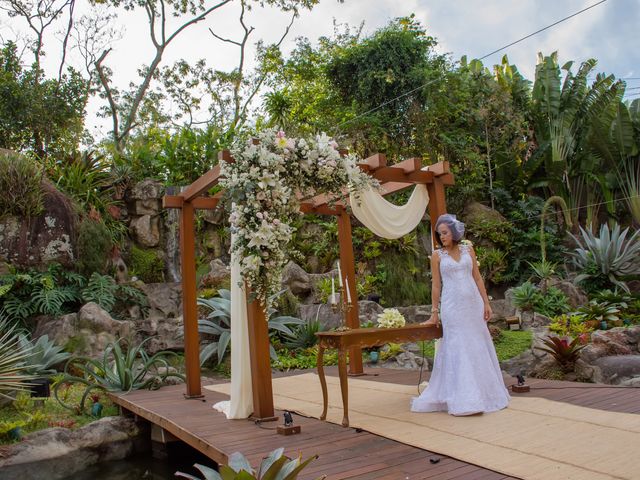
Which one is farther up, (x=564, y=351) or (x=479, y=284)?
(x=479, y=284)

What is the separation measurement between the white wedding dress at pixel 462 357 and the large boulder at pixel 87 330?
5718 mm

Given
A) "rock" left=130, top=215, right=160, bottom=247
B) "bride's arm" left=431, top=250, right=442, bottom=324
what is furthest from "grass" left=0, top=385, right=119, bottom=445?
"rock" left=130, top=215, right=160, bottom=247

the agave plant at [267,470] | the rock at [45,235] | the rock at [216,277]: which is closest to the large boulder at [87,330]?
the rock at [45,235]

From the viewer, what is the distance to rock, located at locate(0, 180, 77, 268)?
33.0 feet

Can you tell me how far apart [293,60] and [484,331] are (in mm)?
14304

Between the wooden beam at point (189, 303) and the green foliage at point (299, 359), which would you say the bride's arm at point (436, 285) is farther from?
the green foliage at point (299, 359)

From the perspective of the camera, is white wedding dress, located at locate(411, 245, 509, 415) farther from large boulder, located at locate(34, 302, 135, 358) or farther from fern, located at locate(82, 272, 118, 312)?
fern, located at locate(82, 272, 118, 312)

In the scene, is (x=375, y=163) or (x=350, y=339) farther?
(x=375, y=163)

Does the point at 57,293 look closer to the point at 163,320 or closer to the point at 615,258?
the point at 163,320

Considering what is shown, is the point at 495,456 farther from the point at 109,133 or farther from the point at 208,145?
the point at 109,133

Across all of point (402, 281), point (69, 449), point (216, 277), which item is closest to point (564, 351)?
point (69, 449)

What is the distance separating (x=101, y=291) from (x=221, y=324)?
2.43 meters

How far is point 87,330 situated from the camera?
29.3 ft

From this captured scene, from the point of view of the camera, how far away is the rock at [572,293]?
10578 mm
